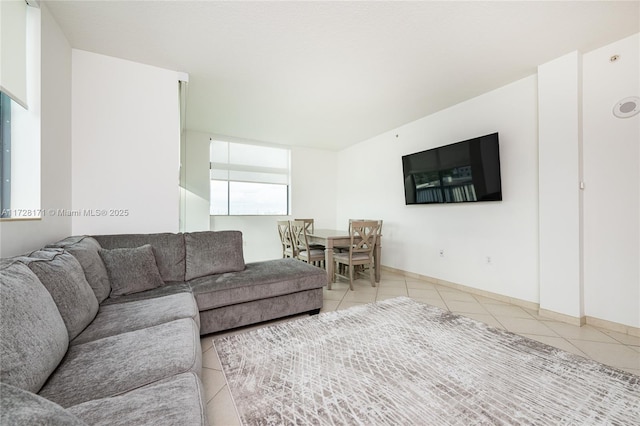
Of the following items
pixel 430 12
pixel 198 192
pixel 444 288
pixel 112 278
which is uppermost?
pixel 430 12

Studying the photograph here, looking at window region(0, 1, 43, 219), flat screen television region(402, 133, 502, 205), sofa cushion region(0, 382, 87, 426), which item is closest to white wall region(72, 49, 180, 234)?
window region(0, 1, 43, 219)

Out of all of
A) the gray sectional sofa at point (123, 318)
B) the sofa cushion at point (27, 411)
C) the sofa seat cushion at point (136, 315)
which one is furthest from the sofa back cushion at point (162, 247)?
the sofa cushion at point (27, 411)

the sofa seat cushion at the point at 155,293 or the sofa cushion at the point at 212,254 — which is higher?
the sofa cushion at the point at 212,254

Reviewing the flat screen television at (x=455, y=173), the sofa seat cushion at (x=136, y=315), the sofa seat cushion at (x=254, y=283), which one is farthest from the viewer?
the flat screen television at (x=455, y=173)

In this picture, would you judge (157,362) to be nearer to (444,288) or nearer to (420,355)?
(420,355)

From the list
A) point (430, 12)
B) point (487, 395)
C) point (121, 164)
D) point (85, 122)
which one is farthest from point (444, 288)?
point (85, 122)

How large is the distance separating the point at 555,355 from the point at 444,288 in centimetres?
177

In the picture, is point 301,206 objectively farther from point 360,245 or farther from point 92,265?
point 92,265

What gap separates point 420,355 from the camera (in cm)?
180

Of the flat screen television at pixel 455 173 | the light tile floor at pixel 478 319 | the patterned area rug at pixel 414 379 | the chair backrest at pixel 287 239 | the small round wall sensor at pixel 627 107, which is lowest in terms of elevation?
the light tile floor at pixel 478 319

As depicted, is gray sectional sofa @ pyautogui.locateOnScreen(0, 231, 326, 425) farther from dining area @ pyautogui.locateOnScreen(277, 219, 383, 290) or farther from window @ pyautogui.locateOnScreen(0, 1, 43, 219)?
dining area @ pyautogui.locateOnScreen(277, 219, 383, 290)

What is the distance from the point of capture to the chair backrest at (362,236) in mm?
3492

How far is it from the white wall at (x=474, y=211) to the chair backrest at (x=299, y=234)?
1.64m

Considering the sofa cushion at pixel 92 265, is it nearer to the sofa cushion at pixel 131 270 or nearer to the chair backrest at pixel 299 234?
the sofa cushion at pixel 131 270
